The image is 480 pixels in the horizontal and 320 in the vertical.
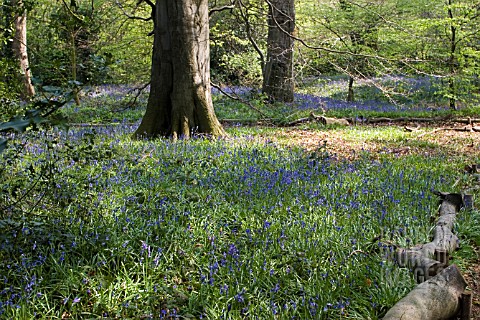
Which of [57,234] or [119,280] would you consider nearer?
[119,280]

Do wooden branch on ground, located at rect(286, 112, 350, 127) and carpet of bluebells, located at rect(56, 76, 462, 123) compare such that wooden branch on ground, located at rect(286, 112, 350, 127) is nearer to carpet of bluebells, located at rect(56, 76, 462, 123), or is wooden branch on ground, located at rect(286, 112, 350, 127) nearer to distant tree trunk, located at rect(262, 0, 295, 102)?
carpet of bluebells, located at rect(56, 76, 462, 123)

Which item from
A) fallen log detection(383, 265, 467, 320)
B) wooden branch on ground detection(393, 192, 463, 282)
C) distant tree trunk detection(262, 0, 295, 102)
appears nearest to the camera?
fallen log detection(383, 265, 467, 320)

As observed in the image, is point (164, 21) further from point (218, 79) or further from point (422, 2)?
point (218, 79)

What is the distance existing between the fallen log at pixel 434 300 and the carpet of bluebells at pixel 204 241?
24cm

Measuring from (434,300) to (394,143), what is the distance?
7.18 meters

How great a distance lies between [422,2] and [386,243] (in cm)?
1538

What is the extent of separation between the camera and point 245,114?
47.2 feet

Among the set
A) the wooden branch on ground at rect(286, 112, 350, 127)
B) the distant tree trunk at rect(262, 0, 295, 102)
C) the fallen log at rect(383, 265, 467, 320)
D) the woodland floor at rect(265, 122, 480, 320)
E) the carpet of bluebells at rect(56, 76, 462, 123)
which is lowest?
the fallen log at rect(383, 265, 467, 320)

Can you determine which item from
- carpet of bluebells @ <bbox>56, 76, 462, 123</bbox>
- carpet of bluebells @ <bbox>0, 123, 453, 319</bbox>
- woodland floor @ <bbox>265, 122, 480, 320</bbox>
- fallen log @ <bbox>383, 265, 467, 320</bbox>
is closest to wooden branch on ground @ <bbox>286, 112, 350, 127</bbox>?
carpet of bluebells @ <bbox>56, 76, 462, 123</bbox>

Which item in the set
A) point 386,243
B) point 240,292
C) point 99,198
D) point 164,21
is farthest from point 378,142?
point 240,292

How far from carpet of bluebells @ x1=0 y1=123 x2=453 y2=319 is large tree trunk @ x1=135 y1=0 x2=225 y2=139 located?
2580 mm

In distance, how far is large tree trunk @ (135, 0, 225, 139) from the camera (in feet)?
27.9

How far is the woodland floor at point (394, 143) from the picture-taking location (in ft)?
28.0

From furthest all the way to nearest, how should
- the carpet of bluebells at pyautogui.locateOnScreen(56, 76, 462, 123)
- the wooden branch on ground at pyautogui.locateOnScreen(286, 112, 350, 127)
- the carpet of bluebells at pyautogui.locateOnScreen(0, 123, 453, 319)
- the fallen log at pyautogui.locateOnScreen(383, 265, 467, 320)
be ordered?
the carpet of bluebells at pyautogui.locateOnScreen(56, 76, 462, 123) → the wooden branch on ground at pyautogui.locateOnScreen(286, 112, 350, 127) → the carpet of bluebells at pyautogui.locateOnScreen(0, 123, 453, 319) → the fallen log at pyautogui.locateOnScreen(383, 265, 467, 320)
